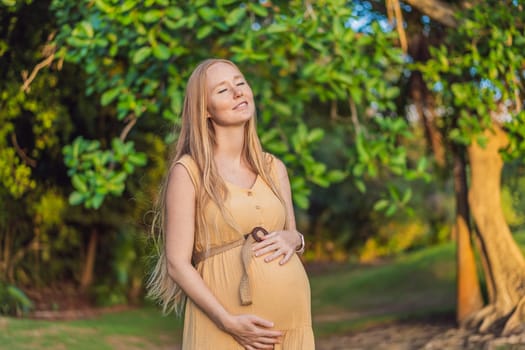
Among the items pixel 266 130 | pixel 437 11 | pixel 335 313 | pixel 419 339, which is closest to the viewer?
pixel 437 11

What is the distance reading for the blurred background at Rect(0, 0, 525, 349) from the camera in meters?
5.77

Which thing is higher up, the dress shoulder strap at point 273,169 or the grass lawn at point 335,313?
the dress shoulder strap at point 273,169

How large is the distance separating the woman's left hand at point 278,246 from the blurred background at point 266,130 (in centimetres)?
77

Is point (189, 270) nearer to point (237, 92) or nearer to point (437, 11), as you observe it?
point (237, 92)

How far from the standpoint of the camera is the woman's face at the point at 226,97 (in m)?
2.87

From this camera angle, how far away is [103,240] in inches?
466

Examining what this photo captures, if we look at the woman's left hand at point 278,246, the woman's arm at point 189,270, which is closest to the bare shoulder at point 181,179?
the woman's arm at point 189,270

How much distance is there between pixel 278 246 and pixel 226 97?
1.86 ft

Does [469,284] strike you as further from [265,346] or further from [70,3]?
[265,346]

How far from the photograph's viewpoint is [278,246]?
2811mm

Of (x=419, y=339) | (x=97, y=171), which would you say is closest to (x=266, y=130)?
(x=97, y=171)

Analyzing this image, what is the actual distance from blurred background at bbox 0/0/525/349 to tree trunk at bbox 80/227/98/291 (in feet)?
0.08

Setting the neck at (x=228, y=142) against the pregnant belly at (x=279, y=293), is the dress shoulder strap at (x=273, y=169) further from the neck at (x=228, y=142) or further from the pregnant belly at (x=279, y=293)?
the pregnant belly at (x=279, y=293)

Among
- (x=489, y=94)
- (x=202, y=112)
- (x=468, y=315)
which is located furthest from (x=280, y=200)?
(x=468, y=315)
